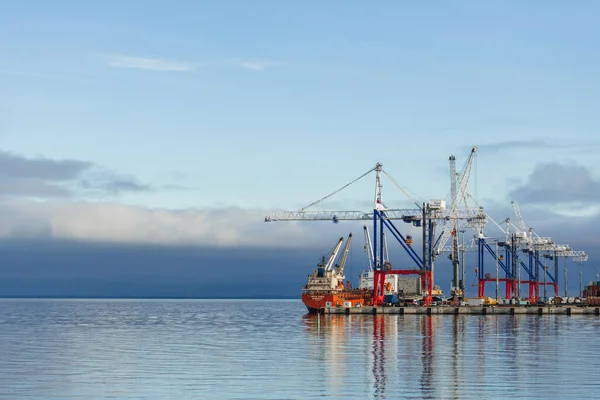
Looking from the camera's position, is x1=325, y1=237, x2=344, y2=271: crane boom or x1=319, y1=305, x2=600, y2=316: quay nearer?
x1=319, y1=305, x2=600, y2=316: quay

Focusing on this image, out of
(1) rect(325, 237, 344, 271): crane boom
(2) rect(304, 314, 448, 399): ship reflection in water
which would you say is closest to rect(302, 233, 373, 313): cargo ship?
(1) rect(325, 237, 344, 271): crane boom

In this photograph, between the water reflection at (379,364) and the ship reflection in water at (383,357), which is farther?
the ship reflection in water at (383,357)

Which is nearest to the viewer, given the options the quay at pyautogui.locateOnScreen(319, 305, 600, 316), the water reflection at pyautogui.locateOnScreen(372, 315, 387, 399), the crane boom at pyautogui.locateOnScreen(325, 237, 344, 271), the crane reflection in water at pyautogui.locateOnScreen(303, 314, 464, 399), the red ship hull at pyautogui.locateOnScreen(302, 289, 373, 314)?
the water reflection at pyautogui.locateOnScreen(372, 315, 387, 399)

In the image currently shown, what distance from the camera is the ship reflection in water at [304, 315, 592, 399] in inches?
1953

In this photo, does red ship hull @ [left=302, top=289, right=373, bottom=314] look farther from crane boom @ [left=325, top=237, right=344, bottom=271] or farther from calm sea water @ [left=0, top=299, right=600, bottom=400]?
calm sea water @ [left=0, top=299, right=600, bottom=400]

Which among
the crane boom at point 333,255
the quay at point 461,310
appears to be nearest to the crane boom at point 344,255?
the crane boom at point 333,255

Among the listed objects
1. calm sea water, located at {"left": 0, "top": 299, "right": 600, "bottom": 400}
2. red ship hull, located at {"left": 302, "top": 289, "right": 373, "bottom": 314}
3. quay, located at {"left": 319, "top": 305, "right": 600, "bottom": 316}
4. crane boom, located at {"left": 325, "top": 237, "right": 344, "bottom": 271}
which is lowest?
calm sea water, located at {"left": 0, "top": 299, "right": 600, "bottom": 400}

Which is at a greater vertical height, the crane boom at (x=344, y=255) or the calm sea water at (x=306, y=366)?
the crane boom at (x=344, y=255)

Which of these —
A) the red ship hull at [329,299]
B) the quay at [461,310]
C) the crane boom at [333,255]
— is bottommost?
the quay at [461,310]

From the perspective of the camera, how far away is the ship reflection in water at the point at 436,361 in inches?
1953

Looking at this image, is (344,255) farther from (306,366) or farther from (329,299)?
(306,366)

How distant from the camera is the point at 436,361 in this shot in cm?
6531

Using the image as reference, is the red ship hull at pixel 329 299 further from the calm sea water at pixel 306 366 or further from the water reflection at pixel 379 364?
the calm sea water at pixel 306 366

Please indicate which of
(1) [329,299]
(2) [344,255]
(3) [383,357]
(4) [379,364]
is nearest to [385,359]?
(3) [383,357]
